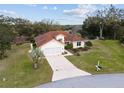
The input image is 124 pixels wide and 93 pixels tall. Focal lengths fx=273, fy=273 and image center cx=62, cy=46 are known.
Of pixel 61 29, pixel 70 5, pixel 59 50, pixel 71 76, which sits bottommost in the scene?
pixel 71 76

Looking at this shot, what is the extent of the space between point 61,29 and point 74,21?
65cm

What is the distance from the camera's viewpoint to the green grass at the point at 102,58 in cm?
1216

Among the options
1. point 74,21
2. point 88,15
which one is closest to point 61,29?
point 74,21

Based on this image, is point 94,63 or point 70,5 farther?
point 94,63

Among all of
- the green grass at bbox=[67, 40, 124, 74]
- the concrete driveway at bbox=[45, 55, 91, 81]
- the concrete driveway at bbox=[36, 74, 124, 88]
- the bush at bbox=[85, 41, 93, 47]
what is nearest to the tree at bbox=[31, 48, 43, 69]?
the concrete driveway at bbox=[45, 55, 91, 81]

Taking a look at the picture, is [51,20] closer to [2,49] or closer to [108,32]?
[108,32]

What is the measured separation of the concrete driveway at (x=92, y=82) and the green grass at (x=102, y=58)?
640 millimetres

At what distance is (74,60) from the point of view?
12.3m

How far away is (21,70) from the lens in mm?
11828

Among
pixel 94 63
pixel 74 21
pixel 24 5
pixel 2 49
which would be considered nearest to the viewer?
pixel 24 5

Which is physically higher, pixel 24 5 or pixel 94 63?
pixel 24 5

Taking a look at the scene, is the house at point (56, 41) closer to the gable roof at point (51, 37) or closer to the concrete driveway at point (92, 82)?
the gable roof at point (51, 37)

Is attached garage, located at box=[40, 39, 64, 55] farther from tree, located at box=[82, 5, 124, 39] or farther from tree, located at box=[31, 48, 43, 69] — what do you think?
tree, located at box=[82, 5, 124, 39]

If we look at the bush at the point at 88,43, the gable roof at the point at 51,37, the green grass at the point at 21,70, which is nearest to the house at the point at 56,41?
the gable roof at the point at 51,37
